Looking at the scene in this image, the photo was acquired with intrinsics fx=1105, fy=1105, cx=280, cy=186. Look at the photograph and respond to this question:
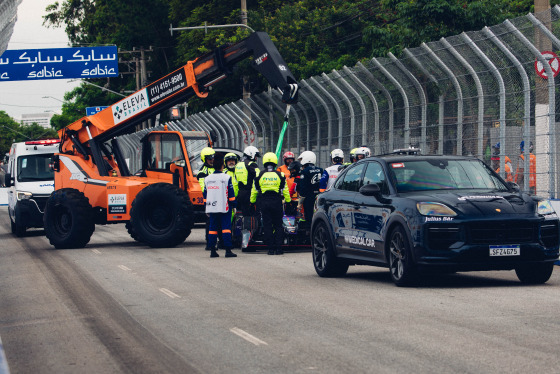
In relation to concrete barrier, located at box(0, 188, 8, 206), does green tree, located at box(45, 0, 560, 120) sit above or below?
above

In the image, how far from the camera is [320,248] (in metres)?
14.8

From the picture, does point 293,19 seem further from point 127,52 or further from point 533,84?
point 533,84

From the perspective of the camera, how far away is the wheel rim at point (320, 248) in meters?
14.6

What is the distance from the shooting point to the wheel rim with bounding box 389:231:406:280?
12633 mm

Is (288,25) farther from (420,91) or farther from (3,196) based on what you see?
(420,91)

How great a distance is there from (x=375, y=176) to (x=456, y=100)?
6677mm

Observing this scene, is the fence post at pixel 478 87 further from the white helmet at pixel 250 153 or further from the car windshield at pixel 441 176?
the car windshield at pixel 441 176

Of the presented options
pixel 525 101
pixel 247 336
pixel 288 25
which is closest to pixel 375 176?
pixel 525 101

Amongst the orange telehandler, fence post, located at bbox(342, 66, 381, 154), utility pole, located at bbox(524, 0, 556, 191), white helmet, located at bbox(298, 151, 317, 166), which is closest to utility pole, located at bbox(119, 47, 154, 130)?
the orange telehandler

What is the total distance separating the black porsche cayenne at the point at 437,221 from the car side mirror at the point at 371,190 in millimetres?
12

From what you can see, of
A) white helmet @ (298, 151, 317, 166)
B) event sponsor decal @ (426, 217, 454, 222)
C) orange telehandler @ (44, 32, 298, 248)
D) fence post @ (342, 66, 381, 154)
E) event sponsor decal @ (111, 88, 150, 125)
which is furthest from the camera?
event sponsor decal @ (111, 88, 150, 125)

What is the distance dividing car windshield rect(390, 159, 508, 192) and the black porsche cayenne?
0.01 m

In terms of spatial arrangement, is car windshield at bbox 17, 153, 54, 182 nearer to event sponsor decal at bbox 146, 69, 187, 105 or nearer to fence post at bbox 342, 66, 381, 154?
event sponsor decal at bbox 146, 69, 187, 105

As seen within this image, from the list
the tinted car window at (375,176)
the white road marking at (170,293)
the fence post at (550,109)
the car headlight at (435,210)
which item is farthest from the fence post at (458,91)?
the white road marking at (170,293)
